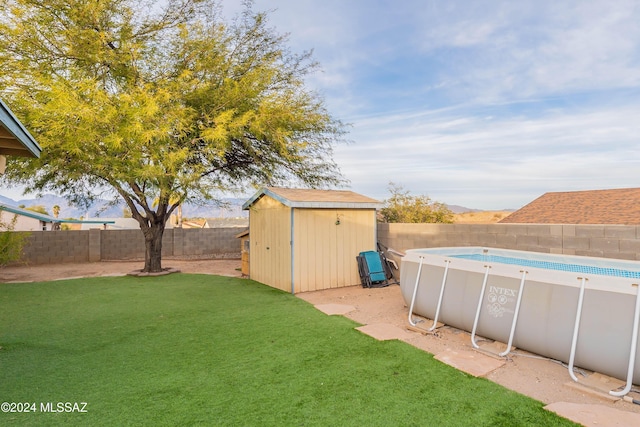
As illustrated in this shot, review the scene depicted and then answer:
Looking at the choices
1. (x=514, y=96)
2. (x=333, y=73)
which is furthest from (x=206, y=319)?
(x=514, y=96)

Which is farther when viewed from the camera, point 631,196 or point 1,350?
point 631,196

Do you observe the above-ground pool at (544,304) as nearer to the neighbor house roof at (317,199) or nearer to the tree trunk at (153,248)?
the neighbor house roof at (317,199)

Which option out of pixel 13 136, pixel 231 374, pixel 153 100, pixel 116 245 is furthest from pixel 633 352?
pixel 116 245

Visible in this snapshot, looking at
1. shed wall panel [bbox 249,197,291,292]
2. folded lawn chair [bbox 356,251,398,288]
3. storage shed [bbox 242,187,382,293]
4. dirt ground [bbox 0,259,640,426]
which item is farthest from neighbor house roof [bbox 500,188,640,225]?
shed wall panel [bbox 249,197,291,292]

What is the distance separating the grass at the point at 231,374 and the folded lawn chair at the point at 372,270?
2.35m

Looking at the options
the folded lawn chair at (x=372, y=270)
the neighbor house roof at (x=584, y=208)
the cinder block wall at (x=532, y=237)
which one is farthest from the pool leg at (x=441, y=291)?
the neighbor house roof at (x=584, y=208)

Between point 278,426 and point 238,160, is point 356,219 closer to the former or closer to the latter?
point 238,160

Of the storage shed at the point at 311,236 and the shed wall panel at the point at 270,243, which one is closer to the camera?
the storage shed at the point at 311,236

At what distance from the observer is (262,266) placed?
27.2 feet

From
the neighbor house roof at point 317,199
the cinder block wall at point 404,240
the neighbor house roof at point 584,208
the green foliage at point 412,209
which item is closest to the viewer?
the cinder block wall at point 404,240

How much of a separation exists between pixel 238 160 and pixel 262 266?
13.5 feet

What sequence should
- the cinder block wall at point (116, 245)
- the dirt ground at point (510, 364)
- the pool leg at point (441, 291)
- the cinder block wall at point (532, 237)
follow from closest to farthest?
the dirt ground at point (510, 364)
the pool leg at point (441, 291)
the cinder block wall at point (532, 237)
the cinder block wall at point (116, 245)

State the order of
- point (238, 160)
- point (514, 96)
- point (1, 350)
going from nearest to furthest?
1. point (1, 350)
2. point (514, 96)
3. point (238, 160)

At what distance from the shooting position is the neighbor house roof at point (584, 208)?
1211cm
